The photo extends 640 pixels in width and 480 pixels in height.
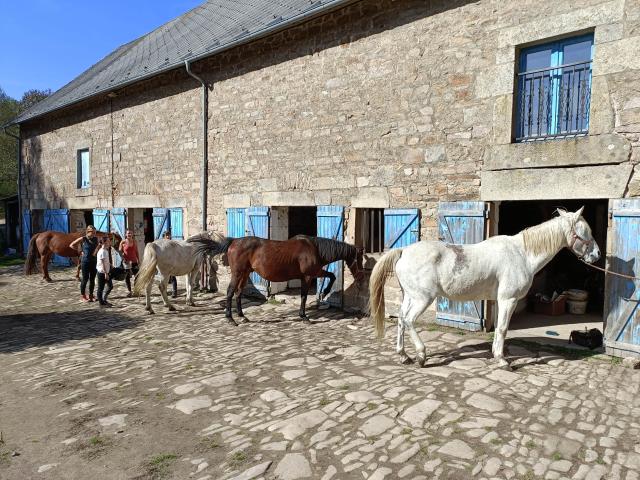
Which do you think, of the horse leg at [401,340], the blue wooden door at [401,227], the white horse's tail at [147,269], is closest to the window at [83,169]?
the white horse's tail at [147,269]

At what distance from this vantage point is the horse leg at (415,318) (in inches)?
187

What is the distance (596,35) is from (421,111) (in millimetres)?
2320

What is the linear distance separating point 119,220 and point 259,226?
5.48m

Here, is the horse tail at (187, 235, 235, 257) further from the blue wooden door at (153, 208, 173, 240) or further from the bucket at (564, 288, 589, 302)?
the bucket at (564, 288, 589, 302)

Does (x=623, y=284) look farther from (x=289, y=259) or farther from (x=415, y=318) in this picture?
(x=289, y=259)

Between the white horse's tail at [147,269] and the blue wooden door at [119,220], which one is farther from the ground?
the blue wooden door at [119,220]

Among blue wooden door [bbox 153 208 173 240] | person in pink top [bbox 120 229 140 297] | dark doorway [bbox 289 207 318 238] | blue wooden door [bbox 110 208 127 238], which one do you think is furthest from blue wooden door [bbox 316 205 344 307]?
blue wooden door [bbox 110 208 127 238]

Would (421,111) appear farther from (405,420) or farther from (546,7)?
(405,420)

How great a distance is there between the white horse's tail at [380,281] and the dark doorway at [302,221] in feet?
17.1

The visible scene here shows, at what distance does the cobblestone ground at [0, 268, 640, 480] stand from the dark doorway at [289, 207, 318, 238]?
14.7 ft

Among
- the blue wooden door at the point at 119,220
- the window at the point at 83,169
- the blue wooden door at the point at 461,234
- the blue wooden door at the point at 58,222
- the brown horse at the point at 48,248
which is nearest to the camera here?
the blue wooden door at the point at 461,234

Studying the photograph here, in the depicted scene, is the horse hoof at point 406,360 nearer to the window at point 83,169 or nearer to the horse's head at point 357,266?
the horse's head at point 357,266

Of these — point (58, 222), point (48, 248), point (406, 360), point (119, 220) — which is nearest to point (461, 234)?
point (406, 360)

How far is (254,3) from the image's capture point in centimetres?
1058
